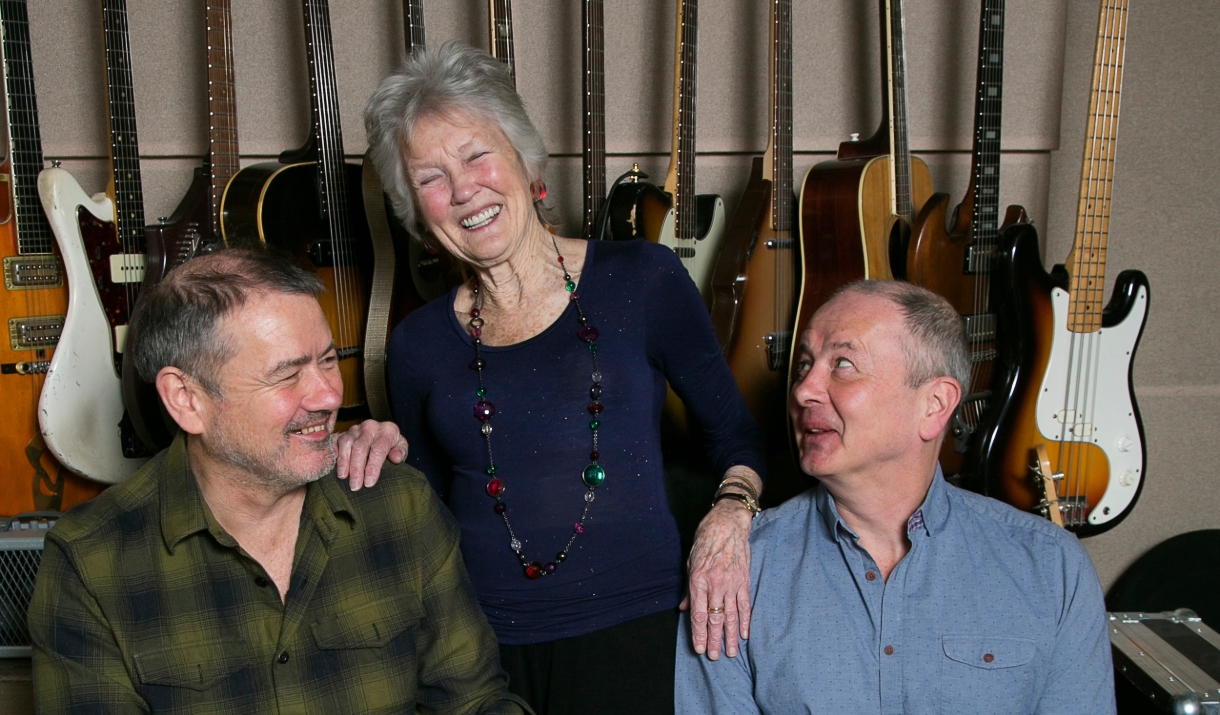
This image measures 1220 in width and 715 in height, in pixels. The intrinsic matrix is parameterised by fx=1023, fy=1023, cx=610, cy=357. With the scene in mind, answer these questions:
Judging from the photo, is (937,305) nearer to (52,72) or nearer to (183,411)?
(183,411)

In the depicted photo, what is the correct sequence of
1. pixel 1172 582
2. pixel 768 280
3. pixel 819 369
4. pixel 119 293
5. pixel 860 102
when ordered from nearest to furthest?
pixel 819 369 < pixel 119 293 < pixel 768 280 < pixel 860 102 < pixel 1172 582

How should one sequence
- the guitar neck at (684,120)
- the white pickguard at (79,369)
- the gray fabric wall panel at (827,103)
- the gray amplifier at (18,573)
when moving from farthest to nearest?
the gray fabric wall panel at (827,103) → the guitar neck at (684,120) → the white pickguard at (79,369) → the gray amplifier at (18,573)

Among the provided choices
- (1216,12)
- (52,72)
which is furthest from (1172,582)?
(52,72)

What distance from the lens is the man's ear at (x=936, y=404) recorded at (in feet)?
5.08

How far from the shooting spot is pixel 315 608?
4.92 feet

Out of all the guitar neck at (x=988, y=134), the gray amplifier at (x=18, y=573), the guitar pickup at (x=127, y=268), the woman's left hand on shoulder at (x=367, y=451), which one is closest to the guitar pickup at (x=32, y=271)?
the guitar pickup at (x=127, y=268)

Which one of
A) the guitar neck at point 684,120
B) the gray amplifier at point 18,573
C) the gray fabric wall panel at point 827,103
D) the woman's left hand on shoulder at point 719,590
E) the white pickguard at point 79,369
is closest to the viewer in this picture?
the woman's left hand on shoulder at point 719,590

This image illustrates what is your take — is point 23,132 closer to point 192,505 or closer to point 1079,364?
point 192,505

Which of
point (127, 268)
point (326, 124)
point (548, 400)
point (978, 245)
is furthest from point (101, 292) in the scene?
point (978, 245)

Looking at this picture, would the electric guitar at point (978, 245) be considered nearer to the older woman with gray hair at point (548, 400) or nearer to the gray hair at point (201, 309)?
the older woman with gray hair at point (548, 400)

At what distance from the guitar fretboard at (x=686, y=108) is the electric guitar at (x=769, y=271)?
0.39 feet

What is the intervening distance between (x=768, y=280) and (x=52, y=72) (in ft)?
6.12

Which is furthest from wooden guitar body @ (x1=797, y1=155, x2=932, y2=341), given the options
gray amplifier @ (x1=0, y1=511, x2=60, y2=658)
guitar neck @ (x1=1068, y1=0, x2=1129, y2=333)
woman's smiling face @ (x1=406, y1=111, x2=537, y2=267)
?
gray amplifier @ (x1=0, y1=511, x2=60, y2=658)

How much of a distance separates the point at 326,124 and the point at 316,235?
26cm
